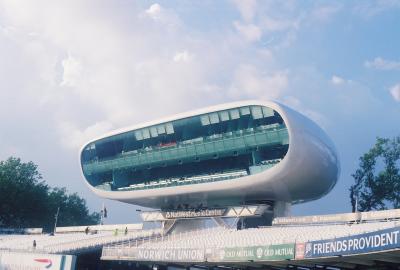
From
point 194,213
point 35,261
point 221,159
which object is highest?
point 221,159

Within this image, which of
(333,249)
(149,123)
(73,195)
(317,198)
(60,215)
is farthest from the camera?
(73,195)

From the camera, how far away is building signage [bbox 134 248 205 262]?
27.7m

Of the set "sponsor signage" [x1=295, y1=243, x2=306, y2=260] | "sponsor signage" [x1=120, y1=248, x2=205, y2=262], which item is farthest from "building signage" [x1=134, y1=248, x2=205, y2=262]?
"sponsor signage" [x1=295, y1=243, x2=306, y2=260]

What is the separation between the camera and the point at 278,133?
3841 cm

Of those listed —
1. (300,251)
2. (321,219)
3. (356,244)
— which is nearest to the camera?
(356,244)

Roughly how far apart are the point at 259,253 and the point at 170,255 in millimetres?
7456

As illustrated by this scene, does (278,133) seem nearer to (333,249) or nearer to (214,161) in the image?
(214,161)

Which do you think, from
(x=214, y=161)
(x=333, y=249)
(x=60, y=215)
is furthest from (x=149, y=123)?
(x=60, y=215)

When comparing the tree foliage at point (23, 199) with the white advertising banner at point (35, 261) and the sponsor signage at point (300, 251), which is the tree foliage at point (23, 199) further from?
the sponsor signage at point (300, 251)

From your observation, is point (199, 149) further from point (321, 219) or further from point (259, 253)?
point (259, 253)

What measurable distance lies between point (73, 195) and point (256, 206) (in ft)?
248

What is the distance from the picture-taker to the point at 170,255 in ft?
96.8

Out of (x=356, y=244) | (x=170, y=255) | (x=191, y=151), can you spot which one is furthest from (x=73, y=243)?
(x=356, y=244)

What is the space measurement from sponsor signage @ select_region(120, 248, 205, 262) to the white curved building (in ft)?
37.9
